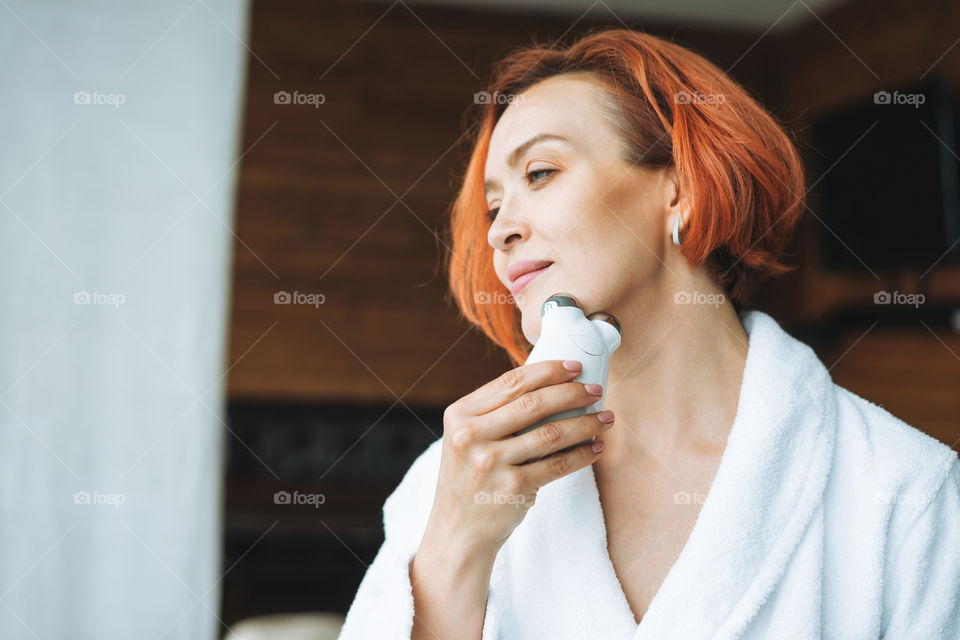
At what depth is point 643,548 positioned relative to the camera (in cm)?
99

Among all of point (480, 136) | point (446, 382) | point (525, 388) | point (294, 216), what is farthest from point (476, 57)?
point (525, 388)

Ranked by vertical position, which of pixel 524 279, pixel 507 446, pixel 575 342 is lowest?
pixel 507 446

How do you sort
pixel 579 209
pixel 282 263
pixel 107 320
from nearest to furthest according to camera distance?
1. pixel 579 209
2. pixel 107 320
3. pixel 282 263

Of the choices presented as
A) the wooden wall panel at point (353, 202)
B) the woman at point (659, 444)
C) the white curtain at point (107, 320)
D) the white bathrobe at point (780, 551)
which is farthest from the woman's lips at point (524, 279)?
the wooden wall panel at point (353, 202)

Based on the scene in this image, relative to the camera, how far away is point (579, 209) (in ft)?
3.19

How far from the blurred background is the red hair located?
59cm

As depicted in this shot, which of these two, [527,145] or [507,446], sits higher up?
[527,145]

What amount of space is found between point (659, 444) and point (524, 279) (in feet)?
0.96

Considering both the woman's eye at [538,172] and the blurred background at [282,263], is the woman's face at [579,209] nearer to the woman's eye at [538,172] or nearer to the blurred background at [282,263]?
the woman's eye at [538,172]

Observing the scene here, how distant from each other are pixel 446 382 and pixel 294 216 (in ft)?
3.84

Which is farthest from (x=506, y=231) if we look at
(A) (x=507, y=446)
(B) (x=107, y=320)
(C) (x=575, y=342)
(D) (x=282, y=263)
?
(D) (x=282, y=263)

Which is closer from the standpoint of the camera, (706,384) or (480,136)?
(706,384)

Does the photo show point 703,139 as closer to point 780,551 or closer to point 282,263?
point 780,551

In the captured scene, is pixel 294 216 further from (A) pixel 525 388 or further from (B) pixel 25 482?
(A) pixel 525 388
